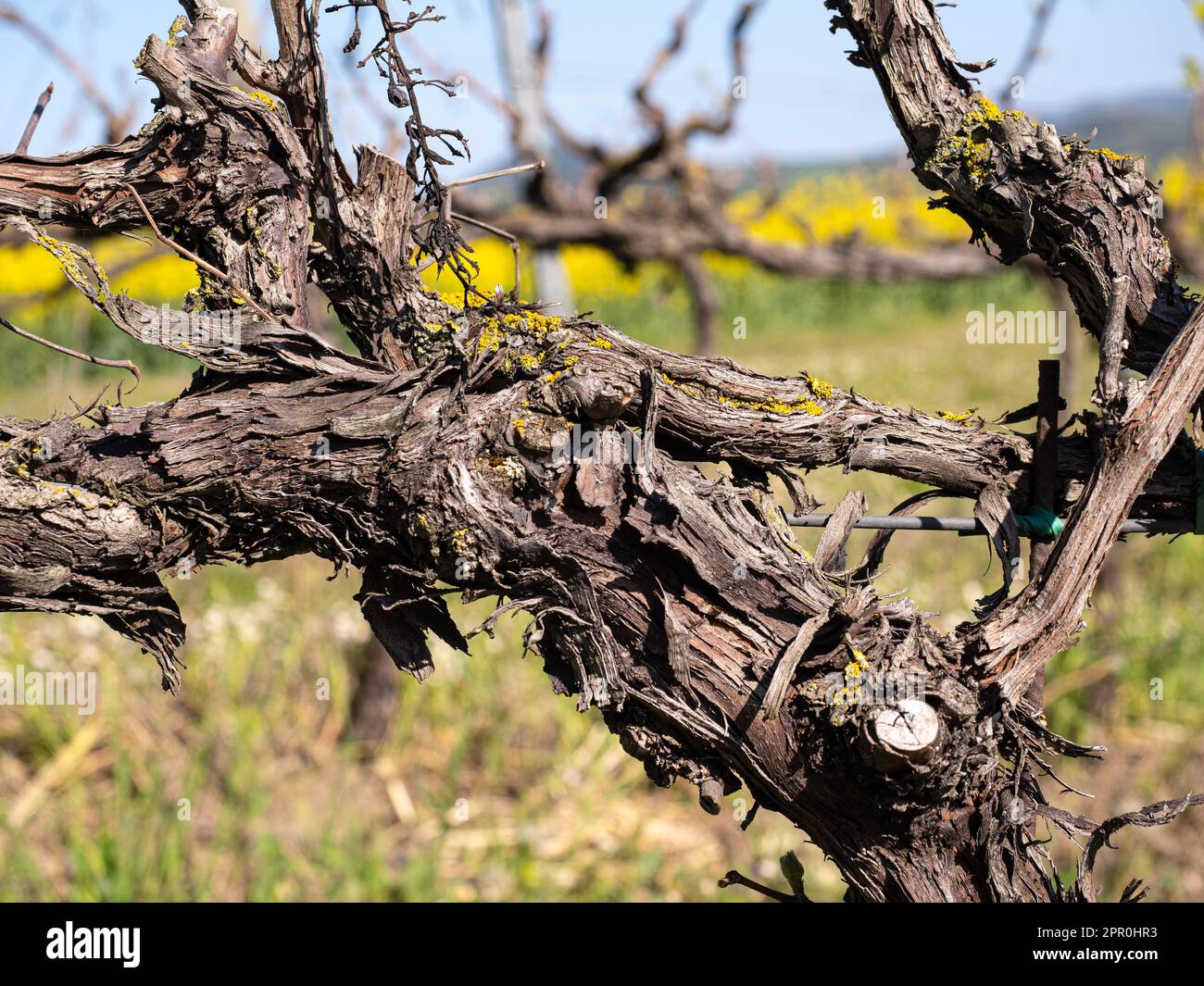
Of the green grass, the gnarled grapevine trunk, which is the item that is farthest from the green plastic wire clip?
the green grass

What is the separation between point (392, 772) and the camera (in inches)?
175

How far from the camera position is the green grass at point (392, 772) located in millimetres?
3771

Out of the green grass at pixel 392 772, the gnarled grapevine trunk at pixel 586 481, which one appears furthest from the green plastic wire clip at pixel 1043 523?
the green grass at pixel 392 772

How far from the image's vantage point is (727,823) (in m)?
4.35

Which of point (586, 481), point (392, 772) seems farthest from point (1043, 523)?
point (392, 772)

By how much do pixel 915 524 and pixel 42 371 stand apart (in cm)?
1573

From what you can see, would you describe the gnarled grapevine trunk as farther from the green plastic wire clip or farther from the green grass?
the green grass

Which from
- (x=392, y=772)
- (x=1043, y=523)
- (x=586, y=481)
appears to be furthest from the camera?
(x=392, y=772)

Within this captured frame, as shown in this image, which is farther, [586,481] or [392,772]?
[392,772]

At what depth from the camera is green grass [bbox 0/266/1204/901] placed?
3771 millimetres

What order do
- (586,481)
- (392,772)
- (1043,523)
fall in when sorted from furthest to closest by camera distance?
(392,772)
(1043,523)
(586,481)

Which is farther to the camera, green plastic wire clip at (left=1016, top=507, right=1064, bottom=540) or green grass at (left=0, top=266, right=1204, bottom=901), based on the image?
green grass at (left=0, top=266, right=1204, bottom=901)

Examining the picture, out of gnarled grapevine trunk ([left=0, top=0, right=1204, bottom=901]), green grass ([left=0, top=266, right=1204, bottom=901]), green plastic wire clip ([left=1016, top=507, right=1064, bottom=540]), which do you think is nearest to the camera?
gnarled grapevine trunk ([left=0, top=0, right=1204, bottom=901])

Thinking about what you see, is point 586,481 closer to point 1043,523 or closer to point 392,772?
point 1043,523
